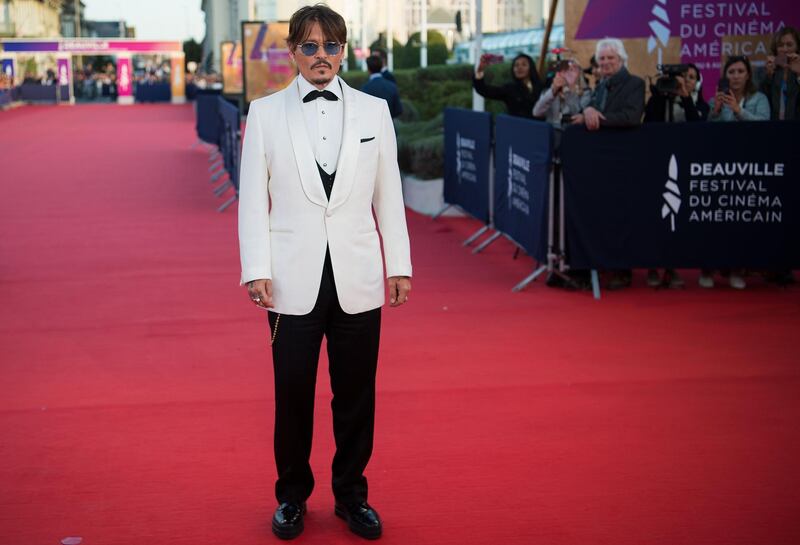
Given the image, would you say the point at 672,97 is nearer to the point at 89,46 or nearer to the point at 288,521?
the point at 288,521

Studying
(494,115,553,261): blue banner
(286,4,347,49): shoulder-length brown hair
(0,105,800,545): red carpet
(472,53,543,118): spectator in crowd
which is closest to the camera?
(286,4,347,49): shoulder-length brown hair

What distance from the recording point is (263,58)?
2469 cm

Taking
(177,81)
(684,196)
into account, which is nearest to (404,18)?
(177,81)

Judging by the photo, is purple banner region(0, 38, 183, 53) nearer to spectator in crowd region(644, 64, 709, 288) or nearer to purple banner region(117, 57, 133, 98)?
purple banner region(117, 57, 133, 98)

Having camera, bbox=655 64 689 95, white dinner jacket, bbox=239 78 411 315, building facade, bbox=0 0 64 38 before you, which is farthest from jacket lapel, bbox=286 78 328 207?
building facade, bbox=0 0 64 38

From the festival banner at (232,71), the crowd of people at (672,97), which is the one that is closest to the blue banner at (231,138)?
the crowd of people at (672,97)

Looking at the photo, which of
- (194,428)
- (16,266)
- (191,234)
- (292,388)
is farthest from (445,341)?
(191,234)

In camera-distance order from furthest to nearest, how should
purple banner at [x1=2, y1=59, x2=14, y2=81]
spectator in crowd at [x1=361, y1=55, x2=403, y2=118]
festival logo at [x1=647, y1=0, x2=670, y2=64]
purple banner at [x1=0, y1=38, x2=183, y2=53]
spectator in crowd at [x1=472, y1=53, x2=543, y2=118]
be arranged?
purple banner at [x1=0, y1=38, x2=183, y2=53], purple banner at [x1=2, y1=59, x2=14, y2=81], spectator in crowd at [x1=361, y1=55, x2=403, y2=118], festival logo at [x1=647, y1=0, x2=670, y2=64], spectator in crowd at [x1=472, y1=53, x2=543, y2=118]

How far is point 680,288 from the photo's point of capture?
10.5 meters

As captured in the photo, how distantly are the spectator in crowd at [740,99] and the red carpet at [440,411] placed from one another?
149cm

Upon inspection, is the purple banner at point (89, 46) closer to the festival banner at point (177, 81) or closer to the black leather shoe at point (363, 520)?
the festival banner at point (177, 81)

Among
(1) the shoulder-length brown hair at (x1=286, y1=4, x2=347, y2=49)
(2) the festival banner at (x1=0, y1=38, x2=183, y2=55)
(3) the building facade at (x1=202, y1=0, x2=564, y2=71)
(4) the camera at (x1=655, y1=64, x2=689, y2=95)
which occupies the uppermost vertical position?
(3) the building facade at (x1=202, y1=0, x2=564, y2=71)

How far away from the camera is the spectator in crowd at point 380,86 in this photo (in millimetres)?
15281

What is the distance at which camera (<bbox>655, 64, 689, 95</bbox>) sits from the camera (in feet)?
34.0
